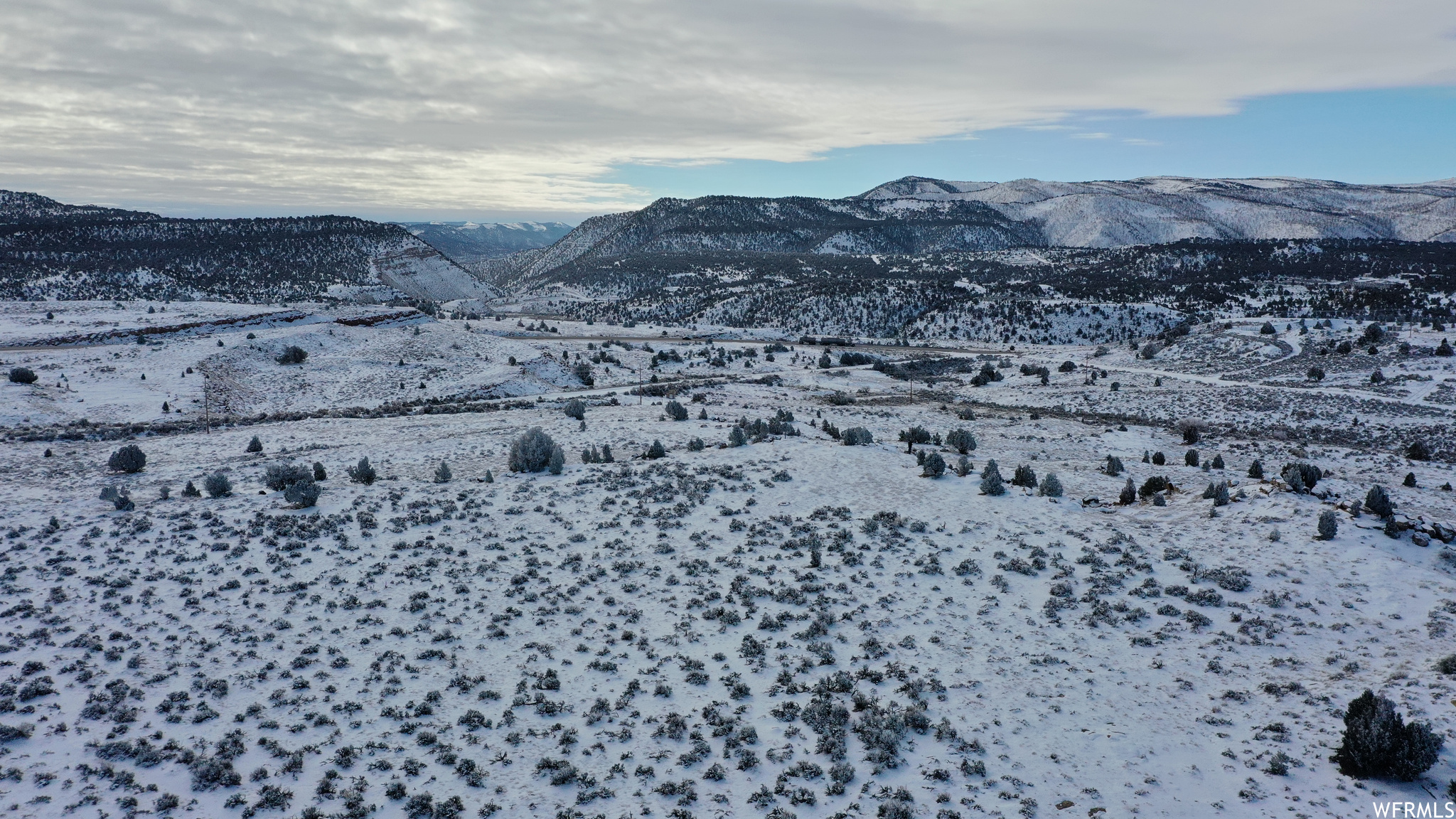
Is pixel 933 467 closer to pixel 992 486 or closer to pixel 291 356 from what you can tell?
pixel 992 486

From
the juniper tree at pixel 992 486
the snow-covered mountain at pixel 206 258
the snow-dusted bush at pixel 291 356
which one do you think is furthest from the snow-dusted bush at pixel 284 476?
the snow-covered mountain at pixel 206 258

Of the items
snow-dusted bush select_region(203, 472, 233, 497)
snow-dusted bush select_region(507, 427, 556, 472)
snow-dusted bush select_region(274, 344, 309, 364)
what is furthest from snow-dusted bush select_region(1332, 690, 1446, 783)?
snow-dusted bush select_region(274, 344, 309, 364)

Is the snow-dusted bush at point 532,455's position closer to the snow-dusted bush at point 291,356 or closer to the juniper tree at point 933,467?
the juniper tree at point 933,467

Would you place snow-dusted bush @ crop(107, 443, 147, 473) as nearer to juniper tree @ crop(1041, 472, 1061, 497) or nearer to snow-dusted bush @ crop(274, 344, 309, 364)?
juniper tree @ crop(1041, 472, 1061, 497)

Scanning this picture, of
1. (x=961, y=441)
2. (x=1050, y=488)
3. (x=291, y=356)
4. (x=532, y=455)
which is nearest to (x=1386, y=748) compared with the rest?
(x=1050, y=488)

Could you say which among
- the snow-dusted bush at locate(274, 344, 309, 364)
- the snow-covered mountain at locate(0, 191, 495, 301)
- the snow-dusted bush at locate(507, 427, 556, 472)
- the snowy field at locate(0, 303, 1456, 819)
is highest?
the snow-covered mountain at locate(0, 191, 495, 301)

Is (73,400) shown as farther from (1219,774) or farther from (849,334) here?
(849,334)
